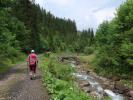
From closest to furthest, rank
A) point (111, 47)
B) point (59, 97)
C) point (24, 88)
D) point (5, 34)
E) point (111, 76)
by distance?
1. point (59, 97)
2. point (24, 88)
3. point (5, 34)
4. point (111, 76)
5. point (111, 47)

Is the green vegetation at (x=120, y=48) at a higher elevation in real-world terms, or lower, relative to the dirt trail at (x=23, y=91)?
higher

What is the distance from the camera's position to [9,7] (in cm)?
3206

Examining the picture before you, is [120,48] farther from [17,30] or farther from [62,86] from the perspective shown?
[62,86]

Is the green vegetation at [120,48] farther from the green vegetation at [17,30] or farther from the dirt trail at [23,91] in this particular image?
the dirt trail at [23,91]

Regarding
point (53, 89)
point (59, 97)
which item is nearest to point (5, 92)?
point (53, 89)

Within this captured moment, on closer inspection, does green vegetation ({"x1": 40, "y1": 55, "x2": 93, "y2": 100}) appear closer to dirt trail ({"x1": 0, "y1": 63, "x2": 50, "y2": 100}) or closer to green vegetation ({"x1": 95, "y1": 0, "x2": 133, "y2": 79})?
dirt trail ({"x1": 0, "y1": 63, "x2": 50, "y2": 100})

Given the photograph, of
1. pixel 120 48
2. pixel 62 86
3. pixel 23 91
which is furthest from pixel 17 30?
pixel 62 86

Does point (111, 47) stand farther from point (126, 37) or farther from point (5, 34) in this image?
point (5, 34)

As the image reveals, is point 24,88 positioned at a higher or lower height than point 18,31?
lower

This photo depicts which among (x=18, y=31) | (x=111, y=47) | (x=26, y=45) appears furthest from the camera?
(x=26, y=45)

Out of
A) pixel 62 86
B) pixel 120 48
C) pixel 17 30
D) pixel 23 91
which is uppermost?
pixel 17 30

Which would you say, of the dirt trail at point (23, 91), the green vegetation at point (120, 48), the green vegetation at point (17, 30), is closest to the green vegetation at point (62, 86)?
the dirt trail at point (23, 91)

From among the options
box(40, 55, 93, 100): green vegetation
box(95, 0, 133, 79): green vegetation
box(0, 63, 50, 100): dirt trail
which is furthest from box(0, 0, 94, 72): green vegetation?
box(95, 0, 133, 79): green vegetation

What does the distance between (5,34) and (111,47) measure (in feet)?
70.2
